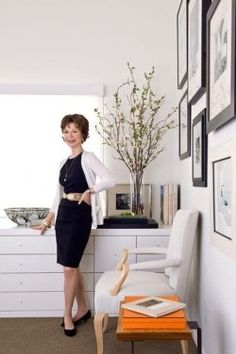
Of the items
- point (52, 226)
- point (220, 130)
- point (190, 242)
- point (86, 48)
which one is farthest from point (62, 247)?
point (86, 48)

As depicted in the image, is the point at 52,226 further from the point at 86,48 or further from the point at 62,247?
the point at 86,48

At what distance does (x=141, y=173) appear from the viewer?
315 centimetres

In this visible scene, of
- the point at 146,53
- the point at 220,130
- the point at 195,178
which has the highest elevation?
the point at 146,53

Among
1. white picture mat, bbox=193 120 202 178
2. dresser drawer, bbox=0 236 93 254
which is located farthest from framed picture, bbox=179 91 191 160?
dresser drawer, bbox=0 236 93 254

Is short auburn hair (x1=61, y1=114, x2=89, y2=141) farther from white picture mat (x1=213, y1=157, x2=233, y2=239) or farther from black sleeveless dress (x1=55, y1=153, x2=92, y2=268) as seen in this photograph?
white picture mat (x1=213, y1=157, x2=233, y2=239)

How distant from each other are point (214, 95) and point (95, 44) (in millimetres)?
1867

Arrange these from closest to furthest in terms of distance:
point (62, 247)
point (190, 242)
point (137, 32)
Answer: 1. point (190, 242)
2. point (62, 247)
3. point (137, 32)

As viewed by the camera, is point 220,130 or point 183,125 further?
point 183,125

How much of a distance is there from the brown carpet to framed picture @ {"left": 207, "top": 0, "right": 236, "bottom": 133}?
138 cm

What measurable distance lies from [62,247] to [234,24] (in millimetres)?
1772

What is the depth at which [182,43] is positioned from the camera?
2979mm

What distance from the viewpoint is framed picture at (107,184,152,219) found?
3309 mm

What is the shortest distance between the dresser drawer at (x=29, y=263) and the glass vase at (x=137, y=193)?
0.53 metres

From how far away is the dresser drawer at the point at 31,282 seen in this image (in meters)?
2.88
